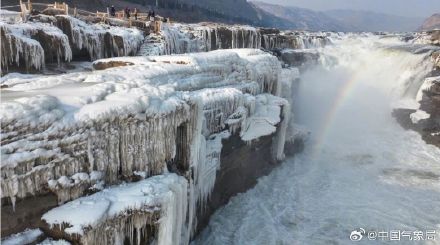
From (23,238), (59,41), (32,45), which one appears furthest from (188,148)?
(59,41)

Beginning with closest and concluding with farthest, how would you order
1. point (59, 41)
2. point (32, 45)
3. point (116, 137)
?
point (116, 137) < point (32, 45) < point (59, 41)

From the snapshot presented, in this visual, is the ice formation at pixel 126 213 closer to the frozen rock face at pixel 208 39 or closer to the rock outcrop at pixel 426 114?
the frozen rock face at pixel 208 39

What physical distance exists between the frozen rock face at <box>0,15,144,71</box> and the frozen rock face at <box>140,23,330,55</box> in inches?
39.9

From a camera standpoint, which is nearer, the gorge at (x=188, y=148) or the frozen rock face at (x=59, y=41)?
the gorge at (x=188, y=148)

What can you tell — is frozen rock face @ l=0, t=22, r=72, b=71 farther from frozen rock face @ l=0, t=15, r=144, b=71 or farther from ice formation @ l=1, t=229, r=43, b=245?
ice formation @ l=1, t=229, r=43, b=245

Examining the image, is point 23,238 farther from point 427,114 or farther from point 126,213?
point 427,114

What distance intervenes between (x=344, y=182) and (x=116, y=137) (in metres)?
10.9

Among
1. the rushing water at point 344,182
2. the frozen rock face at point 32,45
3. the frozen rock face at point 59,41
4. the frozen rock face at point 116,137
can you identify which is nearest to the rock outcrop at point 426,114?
the rushing water at point 344,182

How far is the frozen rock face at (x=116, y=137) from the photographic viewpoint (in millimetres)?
6855

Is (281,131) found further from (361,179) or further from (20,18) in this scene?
(20,18)

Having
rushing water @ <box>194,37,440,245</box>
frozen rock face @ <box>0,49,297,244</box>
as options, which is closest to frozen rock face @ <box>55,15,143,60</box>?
frozen rock face @ <box>0,49,297,244</box>

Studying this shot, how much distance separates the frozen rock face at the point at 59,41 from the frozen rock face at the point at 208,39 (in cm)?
101

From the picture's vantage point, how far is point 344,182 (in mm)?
16406

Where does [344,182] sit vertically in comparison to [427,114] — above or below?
below
